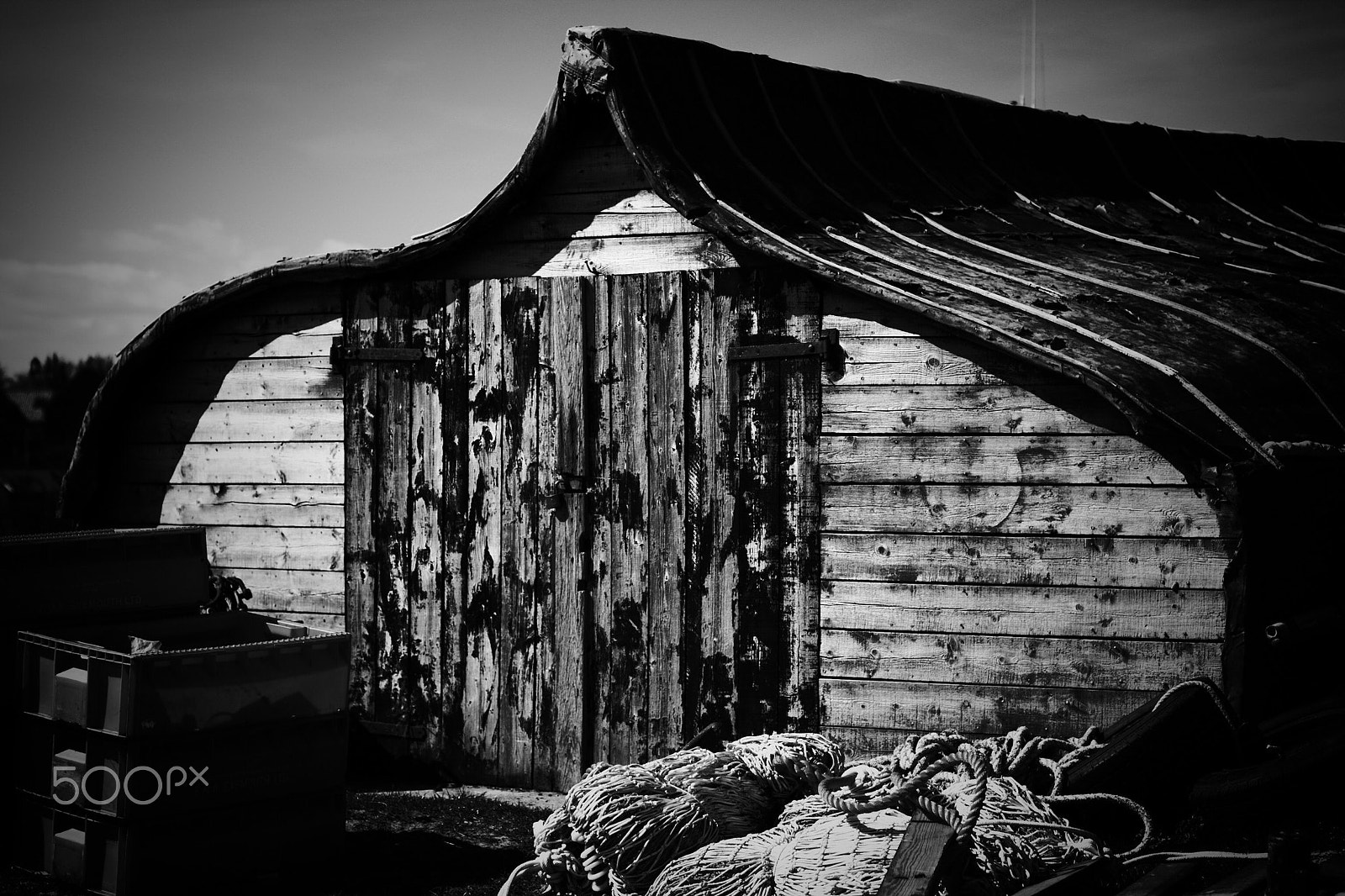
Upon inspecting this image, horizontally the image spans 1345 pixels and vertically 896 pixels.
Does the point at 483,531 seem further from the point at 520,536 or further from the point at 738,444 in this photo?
the point at 738,444

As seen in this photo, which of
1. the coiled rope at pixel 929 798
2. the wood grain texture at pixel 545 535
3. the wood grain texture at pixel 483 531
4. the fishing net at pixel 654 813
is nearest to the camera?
the coiled rope at pixel 929 798

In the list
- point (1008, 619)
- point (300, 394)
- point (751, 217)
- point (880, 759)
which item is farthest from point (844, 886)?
point (300, 394)

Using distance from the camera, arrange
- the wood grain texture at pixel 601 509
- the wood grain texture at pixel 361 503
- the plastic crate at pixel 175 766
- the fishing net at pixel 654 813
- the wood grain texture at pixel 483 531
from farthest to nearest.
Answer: the wood grain texture at pixel 361 503 → the wood grain texture at pixel 483 531 → the wood grain texture at pixel 601 509 → the plastic crate at pixel 175 766 → the fishing net at pixel 654 813

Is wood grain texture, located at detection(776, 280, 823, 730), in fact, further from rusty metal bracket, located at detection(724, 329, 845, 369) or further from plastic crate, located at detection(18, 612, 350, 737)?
plastic crate, located at detection(18, 612, 350, 737)

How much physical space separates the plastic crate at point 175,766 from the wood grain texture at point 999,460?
2.75 metres

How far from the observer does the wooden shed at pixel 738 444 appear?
214 inches

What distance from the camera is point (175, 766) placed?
475cm

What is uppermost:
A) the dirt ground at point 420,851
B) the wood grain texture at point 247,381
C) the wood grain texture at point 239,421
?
the wood grain texture at point 247,381

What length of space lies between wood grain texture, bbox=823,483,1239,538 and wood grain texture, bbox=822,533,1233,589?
0.05m

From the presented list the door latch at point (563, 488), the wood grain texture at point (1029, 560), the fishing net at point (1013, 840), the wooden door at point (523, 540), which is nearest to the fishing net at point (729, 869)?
the fishing net at point (1013, 840)

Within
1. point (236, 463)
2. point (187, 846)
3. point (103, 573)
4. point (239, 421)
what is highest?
point (239, 421)

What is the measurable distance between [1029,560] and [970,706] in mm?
762

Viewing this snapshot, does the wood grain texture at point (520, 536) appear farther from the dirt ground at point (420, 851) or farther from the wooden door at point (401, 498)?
the dirt ground at point (420, 851)

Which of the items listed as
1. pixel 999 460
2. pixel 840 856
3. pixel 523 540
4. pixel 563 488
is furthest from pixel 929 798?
pixel 523 540
